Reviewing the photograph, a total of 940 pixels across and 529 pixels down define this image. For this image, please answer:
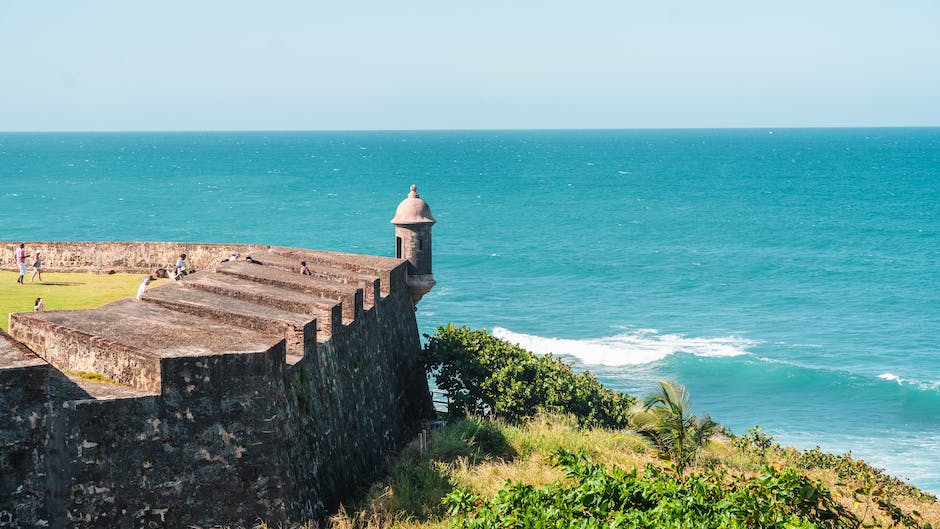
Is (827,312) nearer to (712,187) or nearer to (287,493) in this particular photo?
(287,493)

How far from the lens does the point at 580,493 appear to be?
13.3 m

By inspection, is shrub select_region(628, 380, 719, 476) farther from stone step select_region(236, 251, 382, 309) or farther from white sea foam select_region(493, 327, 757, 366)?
white sea foam select_region(493, 327, 757, 366)

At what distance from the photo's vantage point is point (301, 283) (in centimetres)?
2095

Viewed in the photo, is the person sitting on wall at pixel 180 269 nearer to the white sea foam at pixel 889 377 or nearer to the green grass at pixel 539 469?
→ the green grass at pixel 539 469

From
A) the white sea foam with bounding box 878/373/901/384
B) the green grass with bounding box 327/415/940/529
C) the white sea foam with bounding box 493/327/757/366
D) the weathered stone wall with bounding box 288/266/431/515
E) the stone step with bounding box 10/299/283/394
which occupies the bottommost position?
the white sea foam with bounding box 493/327/757/366

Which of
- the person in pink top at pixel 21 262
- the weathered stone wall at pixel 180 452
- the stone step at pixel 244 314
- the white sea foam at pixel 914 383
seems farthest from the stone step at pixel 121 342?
the white sea foam at pixel 914 383

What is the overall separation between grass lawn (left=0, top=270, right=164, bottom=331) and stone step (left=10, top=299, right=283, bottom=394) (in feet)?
15.7

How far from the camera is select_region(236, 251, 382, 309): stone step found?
74.4 feet

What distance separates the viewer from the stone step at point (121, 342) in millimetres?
13555

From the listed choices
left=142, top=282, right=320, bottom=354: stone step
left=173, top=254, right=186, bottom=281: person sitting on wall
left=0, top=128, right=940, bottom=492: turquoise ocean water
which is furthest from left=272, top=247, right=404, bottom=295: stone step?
left=0, top=128, right=940, bottom=492: turquoise ocean water

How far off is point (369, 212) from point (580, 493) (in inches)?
3835

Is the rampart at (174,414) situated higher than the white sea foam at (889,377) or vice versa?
the rampart at (174,414)

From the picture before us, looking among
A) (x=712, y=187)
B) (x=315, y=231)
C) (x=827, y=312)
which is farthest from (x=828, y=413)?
(x=712, y=187)

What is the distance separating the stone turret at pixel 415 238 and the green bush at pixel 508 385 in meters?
1.54
